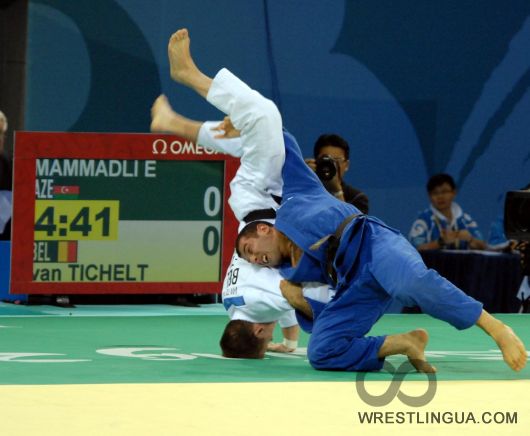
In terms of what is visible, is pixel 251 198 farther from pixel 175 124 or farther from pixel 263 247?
pixel 263 247

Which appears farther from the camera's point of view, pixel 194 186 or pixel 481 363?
pixel 194 186

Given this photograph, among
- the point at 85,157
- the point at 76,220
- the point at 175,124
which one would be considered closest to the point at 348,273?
the point at 175,124

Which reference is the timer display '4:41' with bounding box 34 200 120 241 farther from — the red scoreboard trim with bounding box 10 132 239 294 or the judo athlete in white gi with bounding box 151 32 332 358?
the judo athlete in white gi with bounding box 151 32 332 358

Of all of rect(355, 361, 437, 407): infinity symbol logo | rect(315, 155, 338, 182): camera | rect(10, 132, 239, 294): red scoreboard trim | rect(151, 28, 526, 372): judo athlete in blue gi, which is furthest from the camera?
rect(10, 132, 239, 294): red scoreboard trim

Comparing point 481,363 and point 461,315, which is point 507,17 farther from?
point 461,315

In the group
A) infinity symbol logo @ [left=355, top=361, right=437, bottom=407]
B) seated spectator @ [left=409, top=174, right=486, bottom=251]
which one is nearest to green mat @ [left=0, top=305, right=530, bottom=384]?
infinity symbol logo @ [left=355, top=361, right=437, bottom=407]

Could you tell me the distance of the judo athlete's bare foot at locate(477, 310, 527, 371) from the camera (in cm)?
514

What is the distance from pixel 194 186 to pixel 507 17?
175 inches

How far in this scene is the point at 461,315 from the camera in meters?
5.23

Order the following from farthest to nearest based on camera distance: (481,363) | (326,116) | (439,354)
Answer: (326,116) → (439,354) → (481,363)

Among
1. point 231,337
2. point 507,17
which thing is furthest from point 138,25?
point 231,337

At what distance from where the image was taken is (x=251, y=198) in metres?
6.71

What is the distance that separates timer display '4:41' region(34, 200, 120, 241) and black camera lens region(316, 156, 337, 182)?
1.78 meters

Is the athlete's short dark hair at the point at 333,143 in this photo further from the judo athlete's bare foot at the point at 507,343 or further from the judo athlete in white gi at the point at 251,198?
the judo athlete's bare foot at the point at 507,343
